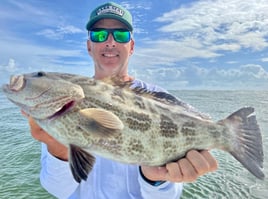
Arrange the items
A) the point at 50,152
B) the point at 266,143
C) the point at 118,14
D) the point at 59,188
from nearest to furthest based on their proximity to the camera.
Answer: the point at 50,152 < the point at 59,188 < the point at 118,14 < the point at 266,143

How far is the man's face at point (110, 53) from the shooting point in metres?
4.15

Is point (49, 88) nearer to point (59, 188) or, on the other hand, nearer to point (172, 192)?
point (59, 188)

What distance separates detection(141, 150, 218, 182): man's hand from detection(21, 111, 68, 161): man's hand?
822mm

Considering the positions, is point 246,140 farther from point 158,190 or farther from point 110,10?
point 110,10

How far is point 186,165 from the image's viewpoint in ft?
8.87

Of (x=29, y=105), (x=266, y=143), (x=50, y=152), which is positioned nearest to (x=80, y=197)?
(x=50, y=152)

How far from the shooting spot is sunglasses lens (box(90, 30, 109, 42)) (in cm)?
415

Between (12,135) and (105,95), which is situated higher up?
(105,95)

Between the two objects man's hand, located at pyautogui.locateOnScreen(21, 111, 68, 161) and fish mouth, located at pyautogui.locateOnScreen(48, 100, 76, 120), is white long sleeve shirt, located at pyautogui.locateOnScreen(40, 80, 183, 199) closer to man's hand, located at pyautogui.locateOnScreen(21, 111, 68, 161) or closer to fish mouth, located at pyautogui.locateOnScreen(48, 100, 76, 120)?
man's hand, located at pyautogui.locateOnScreen(21, 111, 68, 161)

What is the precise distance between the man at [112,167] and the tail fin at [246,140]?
267 mm

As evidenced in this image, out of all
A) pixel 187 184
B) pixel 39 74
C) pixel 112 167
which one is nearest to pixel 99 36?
pixel 39 74

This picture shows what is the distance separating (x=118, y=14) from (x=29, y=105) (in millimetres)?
1982

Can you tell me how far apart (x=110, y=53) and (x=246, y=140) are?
212 cm

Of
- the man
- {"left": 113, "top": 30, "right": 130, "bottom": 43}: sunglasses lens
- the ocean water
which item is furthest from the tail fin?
the ocean water
